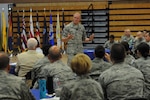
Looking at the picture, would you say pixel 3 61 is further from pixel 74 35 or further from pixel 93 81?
pixel 74 35

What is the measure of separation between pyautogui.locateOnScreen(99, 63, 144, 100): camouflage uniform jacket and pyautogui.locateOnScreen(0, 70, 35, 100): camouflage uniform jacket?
851mm

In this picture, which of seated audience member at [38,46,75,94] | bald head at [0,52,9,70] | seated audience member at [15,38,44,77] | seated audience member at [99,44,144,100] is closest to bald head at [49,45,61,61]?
seated audience member at [38,46,75,94]

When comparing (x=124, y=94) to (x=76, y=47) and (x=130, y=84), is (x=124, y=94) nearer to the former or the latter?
(x=130, y=84)

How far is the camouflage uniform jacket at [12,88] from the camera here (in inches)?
116

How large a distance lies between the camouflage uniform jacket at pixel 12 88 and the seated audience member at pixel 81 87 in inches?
15.4

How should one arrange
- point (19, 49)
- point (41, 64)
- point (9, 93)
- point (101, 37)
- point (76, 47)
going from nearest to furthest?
point (9, 93) < point (41, 64) < point (76, 47) < point (19, 49) < point (101, 37)

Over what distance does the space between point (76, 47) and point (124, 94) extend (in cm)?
432

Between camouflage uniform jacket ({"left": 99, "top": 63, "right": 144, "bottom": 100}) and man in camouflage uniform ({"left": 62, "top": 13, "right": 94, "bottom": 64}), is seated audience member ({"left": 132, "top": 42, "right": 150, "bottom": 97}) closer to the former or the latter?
camouflage uniform jacket ({"left": 99, "top": 63, "right": 144, "bottom": 100})

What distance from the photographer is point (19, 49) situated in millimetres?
14133

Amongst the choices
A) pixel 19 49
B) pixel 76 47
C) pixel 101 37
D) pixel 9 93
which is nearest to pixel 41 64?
pixel 9 93

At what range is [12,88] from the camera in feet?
9.82

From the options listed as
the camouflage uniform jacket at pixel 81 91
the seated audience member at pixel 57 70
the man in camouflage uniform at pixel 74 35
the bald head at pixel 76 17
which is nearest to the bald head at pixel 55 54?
the seated audience member at pixel 57 70

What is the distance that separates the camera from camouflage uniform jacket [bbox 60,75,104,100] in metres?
2.94

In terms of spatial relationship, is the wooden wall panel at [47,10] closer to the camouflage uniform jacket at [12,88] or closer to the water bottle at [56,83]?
the water bottle at [56,83]
